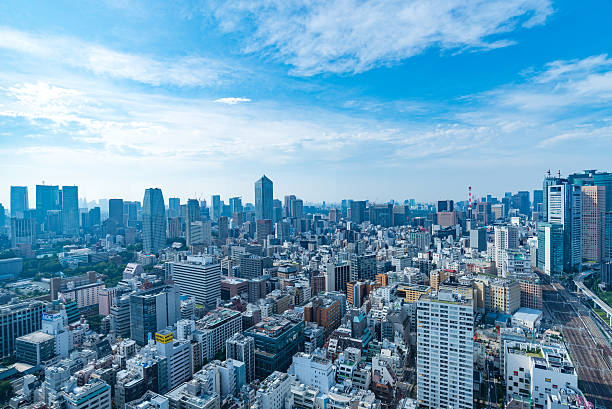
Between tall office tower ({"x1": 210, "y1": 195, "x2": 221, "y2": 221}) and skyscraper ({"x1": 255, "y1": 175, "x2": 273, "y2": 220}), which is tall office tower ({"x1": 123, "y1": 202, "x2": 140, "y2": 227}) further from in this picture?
skyscraper ({"x1": 255, "y1": 175, "x2": 273, "y2": 220})

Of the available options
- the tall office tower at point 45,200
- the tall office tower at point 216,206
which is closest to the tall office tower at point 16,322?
the tall office tower at point 45,200

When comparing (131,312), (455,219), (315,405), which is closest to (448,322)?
(315,405)

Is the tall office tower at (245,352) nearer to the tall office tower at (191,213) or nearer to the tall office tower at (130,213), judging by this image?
the tall office tower at (191,213)

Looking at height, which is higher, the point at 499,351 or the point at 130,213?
the point at 130,213

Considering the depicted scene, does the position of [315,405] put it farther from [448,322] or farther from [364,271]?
[364,271]

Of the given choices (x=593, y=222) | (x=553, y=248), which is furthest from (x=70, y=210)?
(x=593, y=222)

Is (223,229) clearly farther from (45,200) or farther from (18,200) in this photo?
(18,200)

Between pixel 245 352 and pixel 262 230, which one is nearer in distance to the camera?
pixel 245 352
